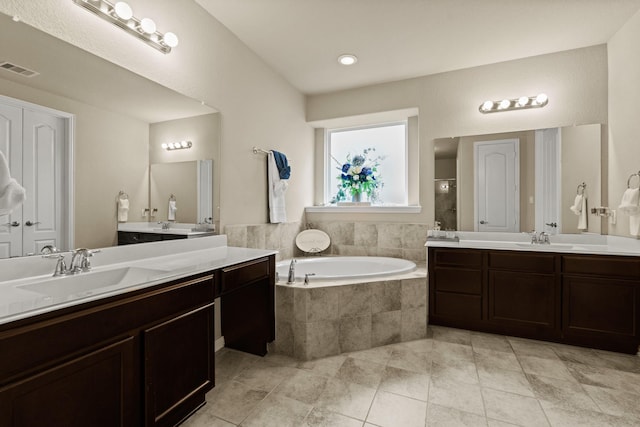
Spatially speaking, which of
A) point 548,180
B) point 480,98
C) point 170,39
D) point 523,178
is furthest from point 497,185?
point 170,39

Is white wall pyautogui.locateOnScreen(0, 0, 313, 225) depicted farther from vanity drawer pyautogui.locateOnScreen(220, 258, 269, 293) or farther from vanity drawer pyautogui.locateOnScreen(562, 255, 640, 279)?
vanity drawer pyautogui.locateOnScreen(562, 255, 640, 279)

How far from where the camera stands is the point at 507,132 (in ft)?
9.77

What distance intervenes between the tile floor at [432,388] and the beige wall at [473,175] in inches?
46.0

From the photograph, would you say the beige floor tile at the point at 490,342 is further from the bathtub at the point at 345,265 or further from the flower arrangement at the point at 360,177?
the flower arrangement at the point at 360,177

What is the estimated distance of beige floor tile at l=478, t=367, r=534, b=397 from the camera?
185 centimetres

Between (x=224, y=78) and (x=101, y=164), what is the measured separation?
4.15 feet

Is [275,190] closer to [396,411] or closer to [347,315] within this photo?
[347,315]

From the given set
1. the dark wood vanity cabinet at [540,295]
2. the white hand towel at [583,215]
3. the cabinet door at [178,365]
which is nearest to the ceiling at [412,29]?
the white hand towel at [583,215]

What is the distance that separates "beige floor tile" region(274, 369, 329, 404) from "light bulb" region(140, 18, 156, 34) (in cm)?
224

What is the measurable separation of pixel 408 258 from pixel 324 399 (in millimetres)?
1961

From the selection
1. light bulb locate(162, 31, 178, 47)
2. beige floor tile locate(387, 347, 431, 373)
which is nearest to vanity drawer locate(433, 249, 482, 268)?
beige floor tile locate(387, 347, 431, 373)

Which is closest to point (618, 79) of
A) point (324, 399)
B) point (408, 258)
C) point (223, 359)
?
point (408, 258)

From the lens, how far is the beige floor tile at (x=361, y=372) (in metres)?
1.94

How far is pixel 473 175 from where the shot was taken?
Result: 122 inches
